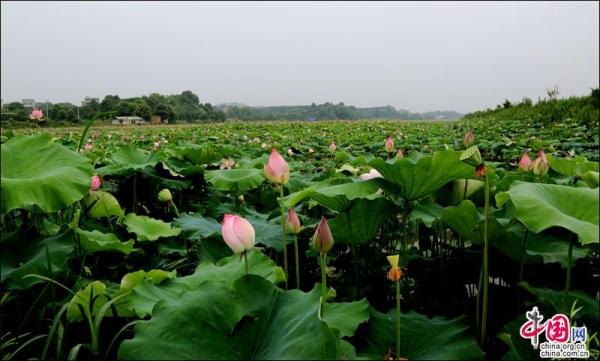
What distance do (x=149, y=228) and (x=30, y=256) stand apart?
1.33 feet

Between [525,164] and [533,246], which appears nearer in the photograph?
[533,246]

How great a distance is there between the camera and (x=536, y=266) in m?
0.89

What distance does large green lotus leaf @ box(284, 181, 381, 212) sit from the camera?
863 millimetres

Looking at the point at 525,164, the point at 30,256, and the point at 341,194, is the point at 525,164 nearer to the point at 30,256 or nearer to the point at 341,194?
the point at 341,194

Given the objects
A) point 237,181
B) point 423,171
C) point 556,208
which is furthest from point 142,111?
point 556,208

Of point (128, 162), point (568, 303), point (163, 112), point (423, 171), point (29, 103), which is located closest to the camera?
point (568, 303)

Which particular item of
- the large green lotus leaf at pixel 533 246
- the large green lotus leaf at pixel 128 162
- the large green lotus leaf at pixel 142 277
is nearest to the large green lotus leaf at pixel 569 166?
the large green lotus leaf at pixel 533 246

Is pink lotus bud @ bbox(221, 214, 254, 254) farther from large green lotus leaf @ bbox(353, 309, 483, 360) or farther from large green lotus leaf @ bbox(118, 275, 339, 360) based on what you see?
large green lotus leaf @ bbox(353, 309, 483, 360)

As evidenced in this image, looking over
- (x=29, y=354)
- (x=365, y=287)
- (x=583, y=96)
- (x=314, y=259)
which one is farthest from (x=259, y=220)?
(x=583, y=96)

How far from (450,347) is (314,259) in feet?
2.00

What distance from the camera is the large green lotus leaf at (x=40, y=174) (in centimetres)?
73

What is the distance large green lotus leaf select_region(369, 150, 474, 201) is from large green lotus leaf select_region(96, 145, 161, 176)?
1.06 meters

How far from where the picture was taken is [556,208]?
71 centimetres

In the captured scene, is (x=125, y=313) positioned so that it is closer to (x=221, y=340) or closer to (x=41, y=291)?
(x=41, y=291)
